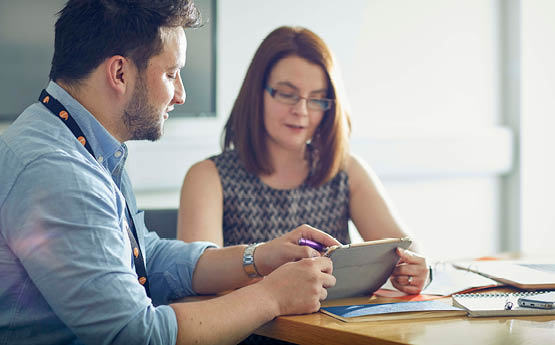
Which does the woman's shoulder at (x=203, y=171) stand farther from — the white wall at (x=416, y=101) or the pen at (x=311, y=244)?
the white wall at (x=416, y=101)

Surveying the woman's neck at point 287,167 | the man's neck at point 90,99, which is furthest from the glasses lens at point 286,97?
the man's neck at point 90,99

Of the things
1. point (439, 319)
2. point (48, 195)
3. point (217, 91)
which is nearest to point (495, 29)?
point (217, 91)

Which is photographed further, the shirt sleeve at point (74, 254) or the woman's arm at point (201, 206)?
the woman's arm at point (201, 206)

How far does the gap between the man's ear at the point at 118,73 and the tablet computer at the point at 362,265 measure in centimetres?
54

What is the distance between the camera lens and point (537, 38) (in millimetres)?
4312

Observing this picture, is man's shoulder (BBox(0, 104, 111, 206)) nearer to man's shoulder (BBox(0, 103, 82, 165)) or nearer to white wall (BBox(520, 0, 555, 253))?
man's shoulder (BBox(0, 103, 82, 165))

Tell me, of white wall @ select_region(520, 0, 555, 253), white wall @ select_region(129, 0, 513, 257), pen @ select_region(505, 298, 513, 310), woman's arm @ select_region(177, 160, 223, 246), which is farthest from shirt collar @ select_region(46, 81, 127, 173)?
white wall @ select_region(520, 0, 555, 253)

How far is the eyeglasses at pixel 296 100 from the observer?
2160 mm

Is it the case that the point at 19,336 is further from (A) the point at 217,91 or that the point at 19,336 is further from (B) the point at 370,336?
(A) the point at 217,91

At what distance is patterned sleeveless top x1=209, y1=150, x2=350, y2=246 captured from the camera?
2139 mm

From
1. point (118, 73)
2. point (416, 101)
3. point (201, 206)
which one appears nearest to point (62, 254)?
point (118, 73)

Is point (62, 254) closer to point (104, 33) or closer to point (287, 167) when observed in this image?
point (104, 33)

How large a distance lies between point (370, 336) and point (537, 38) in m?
3.63

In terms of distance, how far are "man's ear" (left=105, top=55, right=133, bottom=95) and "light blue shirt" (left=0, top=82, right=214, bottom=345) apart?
145 millimetres
